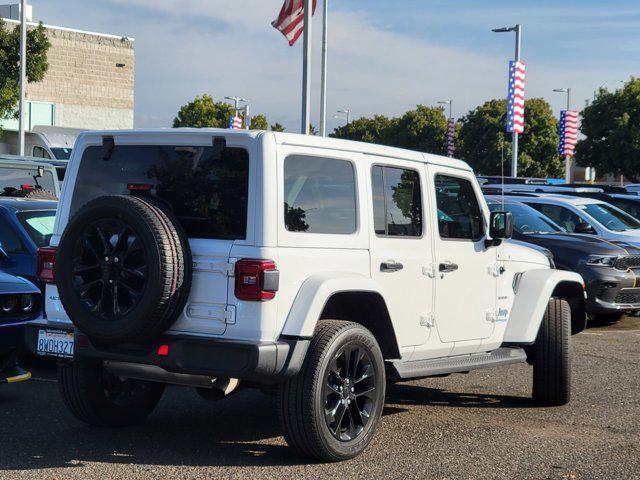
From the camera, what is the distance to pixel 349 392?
6141 millimetres

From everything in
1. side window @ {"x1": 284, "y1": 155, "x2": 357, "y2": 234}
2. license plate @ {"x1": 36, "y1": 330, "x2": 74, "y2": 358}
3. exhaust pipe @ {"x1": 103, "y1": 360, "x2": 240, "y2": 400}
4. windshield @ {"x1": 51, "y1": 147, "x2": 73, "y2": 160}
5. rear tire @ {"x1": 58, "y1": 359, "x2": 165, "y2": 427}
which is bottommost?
rear tire @ {"x1": 58, "y1": 359, "x2": 165, "y2": 427}

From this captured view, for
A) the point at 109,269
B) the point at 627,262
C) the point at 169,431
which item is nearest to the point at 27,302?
the point at 169,431

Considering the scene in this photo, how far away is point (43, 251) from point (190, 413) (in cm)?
172

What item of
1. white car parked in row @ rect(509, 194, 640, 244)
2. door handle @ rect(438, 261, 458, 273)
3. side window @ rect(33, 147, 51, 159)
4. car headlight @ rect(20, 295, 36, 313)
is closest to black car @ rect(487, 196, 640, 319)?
white car parked in row @ rect(509, 194, 640, 244)

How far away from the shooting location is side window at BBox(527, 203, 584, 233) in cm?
1580

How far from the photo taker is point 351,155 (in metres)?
6.41

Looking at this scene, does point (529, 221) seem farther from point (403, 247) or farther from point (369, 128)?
point (369, 128)

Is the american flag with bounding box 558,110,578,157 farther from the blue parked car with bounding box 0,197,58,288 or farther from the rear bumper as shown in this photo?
the rear bumper

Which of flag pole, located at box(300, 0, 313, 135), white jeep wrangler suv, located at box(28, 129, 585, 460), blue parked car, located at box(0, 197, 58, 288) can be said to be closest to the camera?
white jeep wrangler suv, located at box(28, 129, 585, 460)

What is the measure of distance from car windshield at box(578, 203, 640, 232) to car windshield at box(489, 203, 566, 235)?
1359 millimetres

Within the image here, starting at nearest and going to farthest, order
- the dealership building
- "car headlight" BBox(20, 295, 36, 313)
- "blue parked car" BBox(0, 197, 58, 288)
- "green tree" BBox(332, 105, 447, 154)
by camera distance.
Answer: "car headlight" BBox(20, 295, 36, 313) → "blue parked car" BBox(0, 197, 58, 288) → the dealership building → "green tree" BBox(332, 105, 447, 154)

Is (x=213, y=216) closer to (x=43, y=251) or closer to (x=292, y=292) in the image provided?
(x=292, y=292)

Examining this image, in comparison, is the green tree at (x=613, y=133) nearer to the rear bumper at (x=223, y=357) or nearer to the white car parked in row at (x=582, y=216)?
the white car parked in row at (x=582, y=216)

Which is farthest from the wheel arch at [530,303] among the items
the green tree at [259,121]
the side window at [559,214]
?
the green tree at [259,121]
